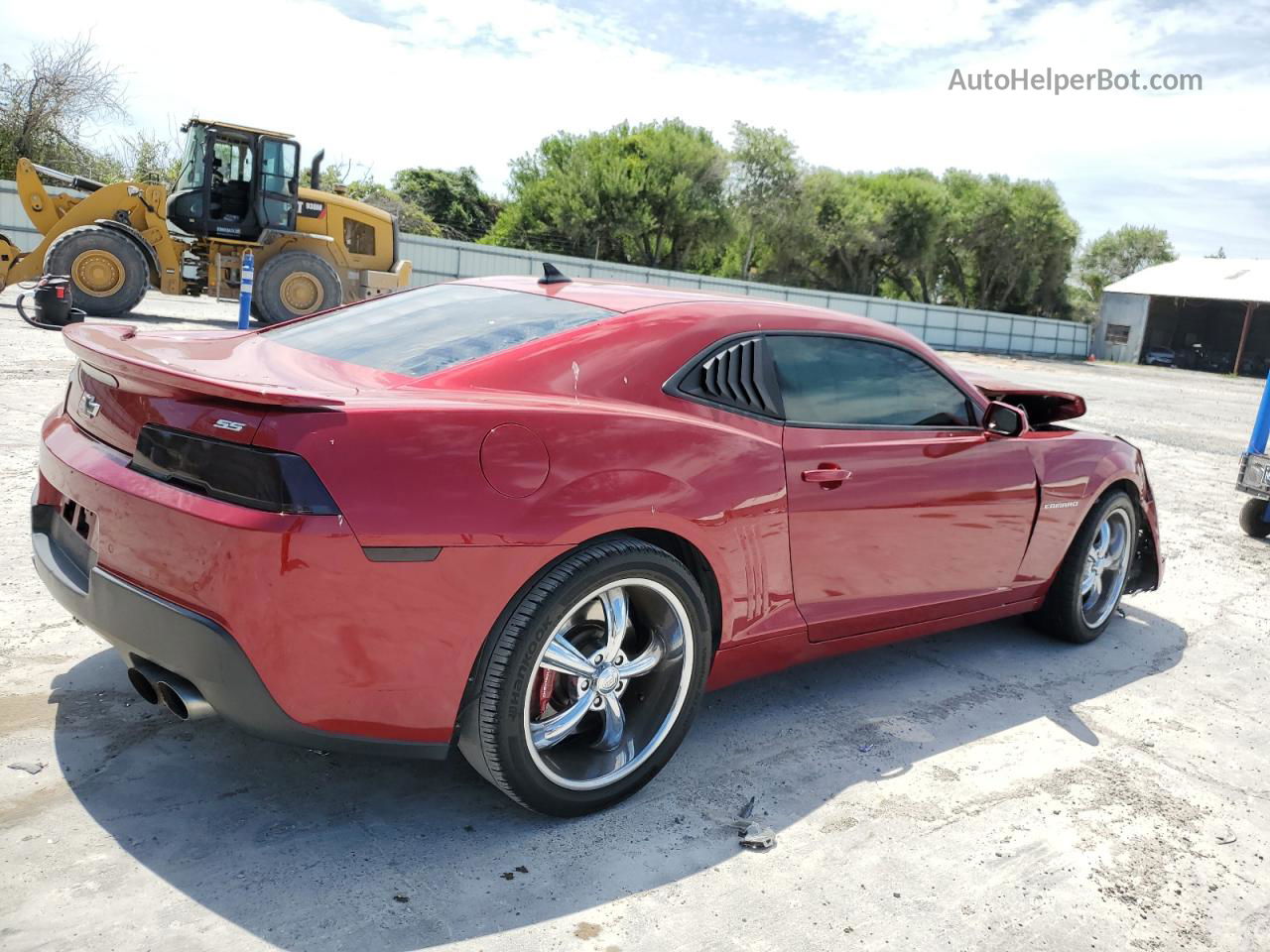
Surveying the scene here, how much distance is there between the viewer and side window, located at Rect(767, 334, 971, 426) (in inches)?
135

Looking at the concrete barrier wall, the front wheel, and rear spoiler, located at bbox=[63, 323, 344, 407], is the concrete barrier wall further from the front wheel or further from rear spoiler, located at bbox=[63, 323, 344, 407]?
the front wheel

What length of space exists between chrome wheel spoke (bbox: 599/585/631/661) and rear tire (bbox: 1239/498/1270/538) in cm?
671

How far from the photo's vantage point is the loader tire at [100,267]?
1421 cm

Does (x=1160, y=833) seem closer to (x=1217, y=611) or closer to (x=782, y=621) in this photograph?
(x=782, y=621)

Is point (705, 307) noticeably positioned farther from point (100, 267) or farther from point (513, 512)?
point (100, 267)

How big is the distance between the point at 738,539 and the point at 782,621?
1.33ft

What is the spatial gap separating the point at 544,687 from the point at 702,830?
0.61 meters

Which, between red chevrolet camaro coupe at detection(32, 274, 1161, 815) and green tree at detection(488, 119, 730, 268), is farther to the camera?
green tree at detection(488, 119, 730, 268)

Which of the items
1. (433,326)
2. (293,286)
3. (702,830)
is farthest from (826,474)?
(293,286)

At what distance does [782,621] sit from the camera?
3316 mm

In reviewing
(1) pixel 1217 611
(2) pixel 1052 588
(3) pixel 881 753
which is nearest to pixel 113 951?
(3) pixel 881 753

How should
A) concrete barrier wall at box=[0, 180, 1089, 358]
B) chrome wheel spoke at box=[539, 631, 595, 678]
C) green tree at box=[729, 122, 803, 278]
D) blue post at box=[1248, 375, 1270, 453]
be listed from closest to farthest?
→ chrome wheel spoke at box=[539, 631, 595, 678] < blue post at box=[1248, 375, 1270, 453] < concrete barrier wall at box=[0, 180, 1089, 358] < green tree at box=[729, 122, 803, 278]

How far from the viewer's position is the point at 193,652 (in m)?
2.37

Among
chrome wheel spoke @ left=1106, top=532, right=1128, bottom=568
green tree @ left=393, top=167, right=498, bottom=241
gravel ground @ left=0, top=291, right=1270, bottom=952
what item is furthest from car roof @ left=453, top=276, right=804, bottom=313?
green tree @ left=393, top=167, right=498, bottom=241
